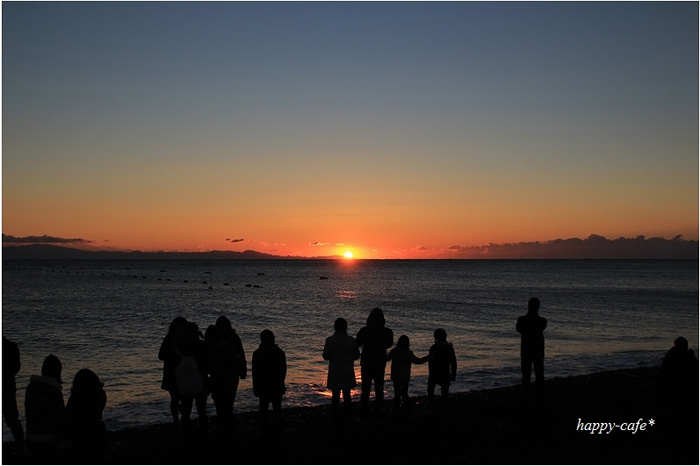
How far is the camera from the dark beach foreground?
9219 mm

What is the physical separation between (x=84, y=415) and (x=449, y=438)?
589 centimetres

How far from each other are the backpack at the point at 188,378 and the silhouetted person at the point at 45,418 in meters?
2.58

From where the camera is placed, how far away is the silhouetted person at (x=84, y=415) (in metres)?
7.10

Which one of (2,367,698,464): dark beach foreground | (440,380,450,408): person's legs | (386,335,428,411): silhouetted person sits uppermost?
(386,335,428,411): silhouetted person

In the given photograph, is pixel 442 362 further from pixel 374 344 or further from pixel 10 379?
pixel 10 379

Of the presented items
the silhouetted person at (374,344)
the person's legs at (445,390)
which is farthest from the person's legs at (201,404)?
the person's legs at (445,390)

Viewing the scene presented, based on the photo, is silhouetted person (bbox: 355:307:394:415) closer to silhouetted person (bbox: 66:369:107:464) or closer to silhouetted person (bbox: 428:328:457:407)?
silhouetted person (bbox: 428:328:457:407)

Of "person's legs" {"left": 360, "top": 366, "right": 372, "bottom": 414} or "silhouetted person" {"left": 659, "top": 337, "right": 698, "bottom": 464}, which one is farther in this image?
"person's legs" {"left": 360, "top": 366, "right": 372, "bottom": 414}

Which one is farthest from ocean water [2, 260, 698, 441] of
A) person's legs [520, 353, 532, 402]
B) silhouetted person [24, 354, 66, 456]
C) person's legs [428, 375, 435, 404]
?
silhouetted person [24, 354, 66, 456]

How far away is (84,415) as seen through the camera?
714 centimetres

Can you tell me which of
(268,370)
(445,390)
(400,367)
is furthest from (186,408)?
(445,390)

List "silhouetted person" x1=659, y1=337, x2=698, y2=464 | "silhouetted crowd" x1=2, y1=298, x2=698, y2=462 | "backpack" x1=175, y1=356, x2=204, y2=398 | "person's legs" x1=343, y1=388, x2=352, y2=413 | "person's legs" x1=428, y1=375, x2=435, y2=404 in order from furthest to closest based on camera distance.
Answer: "person's legs" x1=428, y1=375, x2=435, y2=404
"person's legs" x1=343, y1=388, x2=352, y2=413
"backpack" x1=175, y1=356, x2=204, y2=398
"silhouetted person" x1=659, y1=337, x2=698, y2=464
"silhouetted crowd" x1=2, y1=298, x2=698, y2=462

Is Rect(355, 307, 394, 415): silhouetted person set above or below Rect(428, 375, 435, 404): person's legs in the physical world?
above

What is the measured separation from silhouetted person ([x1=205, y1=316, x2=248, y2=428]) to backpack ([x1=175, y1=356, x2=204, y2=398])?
0.25 meters
